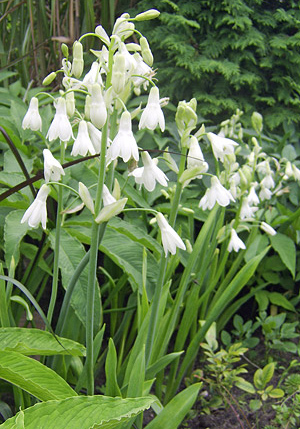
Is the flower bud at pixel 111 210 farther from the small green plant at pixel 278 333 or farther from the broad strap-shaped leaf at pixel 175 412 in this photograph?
the small green plant at pixel 278 333

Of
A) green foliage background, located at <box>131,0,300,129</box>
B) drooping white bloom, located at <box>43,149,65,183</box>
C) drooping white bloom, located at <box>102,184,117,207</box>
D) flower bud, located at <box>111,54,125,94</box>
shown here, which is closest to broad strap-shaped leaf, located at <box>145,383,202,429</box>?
drooping white bloom, located at <box>102,184,117,207</box>

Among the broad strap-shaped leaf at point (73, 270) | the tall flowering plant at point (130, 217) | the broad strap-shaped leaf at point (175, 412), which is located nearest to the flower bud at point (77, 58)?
the tall flowering plant at point (130, 217)

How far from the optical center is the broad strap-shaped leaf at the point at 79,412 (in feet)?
3.06

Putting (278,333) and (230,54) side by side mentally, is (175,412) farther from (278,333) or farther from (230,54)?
(230,54)

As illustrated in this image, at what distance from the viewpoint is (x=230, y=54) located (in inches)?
114

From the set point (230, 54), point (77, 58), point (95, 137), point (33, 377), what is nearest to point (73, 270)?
point (33, 377)

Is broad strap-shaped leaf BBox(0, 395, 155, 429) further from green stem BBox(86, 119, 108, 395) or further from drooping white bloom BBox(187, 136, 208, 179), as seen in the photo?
drooping white bloom BBox(187, 136, 208, 179)

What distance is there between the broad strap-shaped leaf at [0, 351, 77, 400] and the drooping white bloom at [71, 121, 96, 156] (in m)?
Answer: 0.49

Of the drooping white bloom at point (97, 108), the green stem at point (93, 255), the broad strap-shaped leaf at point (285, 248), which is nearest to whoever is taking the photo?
the drooping white bloom at point (97, 108)

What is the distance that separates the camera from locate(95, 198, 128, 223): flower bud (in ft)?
3.05

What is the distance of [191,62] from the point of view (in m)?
2.74

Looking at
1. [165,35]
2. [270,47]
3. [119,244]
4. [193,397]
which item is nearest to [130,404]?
[193,397]

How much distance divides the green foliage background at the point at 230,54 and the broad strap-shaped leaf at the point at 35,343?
191 centimetres

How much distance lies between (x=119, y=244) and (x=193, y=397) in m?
0.56
